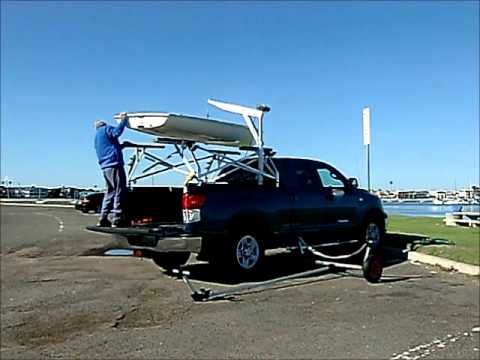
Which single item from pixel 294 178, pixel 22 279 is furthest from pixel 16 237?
pixel 294 178

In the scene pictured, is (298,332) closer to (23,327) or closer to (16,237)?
(23,327)

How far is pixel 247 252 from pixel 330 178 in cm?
268

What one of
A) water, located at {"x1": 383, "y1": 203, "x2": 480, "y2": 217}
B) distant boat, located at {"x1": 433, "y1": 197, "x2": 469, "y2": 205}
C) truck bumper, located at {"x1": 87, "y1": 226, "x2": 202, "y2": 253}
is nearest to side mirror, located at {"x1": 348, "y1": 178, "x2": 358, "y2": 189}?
truck bumper, located at {"x1": 87, "y1": 226, "x2": 202, "y2": 253}

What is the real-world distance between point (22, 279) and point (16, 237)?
355 inches

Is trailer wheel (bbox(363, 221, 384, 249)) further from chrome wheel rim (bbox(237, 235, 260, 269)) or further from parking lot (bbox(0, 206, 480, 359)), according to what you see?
chrome wheel rim (bbox(237, 235, 260, 269))

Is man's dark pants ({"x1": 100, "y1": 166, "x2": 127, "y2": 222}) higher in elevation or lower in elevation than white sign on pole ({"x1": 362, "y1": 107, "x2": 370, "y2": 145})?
lower

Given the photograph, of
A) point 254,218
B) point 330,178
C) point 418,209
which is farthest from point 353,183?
point 418,209

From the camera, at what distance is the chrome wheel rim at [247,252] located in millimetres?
9703

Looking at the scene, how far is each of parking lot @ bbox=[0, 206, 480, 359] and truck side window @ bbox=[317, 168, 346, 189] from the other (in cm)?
178

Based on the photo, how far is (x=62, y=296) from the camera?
857 cm

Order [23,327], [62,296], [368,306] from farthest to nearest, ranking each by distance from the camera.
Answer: [62,296]
[368,306]
[23,327]

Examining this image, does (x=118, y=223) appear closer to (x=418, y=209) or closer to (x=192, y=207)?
(x=192, y=207)

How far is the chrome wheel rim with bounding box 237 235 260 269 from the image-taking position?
9.70m

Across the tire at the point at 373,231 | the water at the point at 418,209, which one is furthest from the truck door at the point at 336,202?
the water at the point at 418,209
